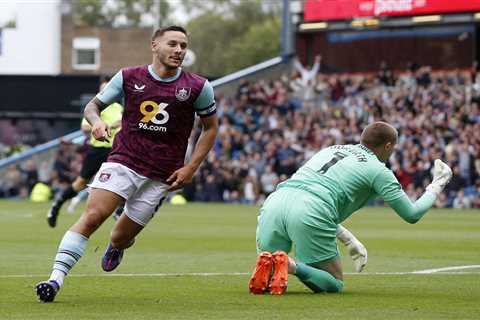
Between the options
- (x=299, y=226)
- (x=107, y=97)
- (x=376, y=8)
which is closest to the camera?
(x=107, y=97)

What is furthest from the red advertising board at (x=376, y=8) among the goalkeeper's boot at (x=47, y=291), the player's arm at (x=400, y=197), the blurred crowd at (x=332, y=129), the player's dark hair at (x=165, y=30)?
the goalkeeper's boot at (x=47, y=291)

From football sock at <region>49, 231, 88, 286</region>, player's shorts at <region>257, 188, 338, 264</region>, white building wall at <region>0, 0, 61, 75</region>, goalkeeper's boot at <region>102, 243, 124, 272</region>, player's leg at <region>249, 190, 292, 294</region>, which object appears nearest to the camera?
football sock at <region>49, 231, 88, 286</region>

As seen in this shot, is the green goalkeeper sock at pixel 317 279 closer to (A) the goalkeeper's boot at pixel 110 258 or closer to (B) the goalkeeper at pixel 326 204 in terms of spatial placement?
(B) the goalkeeper at pixel 326 204

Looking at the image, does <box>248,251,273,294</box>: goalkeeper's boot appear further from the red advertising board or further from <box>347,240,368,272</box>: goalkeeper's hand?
the red advertising board

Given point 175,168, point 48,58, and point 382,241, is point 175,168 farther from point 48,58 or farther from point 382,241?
point 48,58

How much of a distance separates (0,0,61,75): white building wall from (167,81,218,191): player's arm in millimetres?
71094

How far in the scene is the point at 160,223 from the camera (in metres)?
22.6

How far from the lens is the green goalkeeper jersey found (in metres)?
9.61

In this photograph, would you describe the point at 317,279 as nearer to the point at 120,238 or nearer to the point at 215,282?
the point at 215,282

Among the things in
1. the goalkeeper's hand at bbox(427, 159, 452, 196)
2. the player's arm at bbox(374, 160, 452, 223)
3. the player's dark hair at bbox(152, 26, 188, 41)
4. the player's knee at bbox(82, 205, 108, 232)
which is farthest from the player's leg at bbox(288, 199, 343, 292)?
the player's dark hair at bbox(152, 26, 188, 41)

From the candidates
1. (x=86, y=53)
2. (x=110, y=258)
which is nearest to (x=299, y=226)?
(x=110, y=258)

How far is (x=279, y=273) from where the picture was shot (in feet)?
30.8

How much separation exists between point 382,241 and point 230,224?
531 centimetres

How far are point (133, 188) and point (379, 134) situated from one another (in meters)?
1.98
